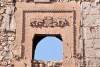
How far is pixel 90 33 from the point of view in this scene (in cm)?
1194

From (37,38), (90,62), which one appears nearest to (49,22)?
(37,38)

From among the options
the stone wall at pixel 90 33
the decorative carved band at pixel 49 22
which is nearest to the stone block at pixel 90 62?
the stone wall at pixel 90 33

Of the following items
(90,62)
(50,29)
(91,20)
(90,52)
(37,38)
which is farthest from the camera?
(37,38)

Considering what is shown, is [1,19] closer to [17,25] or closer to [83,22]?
[17,25]

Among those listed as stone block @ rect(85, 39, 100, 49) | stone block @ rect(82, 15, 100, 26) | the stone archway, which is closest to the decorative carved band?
the stone archway

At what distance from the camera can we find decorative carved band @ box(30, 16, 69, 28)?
39.1 ft

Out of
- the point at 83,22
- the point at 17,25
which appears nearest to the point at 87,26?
the point at 83,22

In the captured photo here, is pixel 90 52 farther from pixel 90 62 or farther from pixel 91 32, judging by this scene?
pixel 91 32

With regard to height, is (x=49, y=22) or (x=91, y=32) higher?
(x=49, y=22)

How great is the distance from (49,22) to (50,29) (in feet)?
0.61

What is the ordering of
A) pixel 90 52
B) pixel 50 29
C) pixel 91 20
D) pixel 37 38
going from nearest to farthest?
pixel 90 52, pixel 50 29, pixel 91 20, pixel 37 38

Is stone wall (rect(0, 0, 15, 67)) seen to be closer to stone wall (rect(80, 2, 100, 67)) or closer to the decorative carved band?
the decorative carved band

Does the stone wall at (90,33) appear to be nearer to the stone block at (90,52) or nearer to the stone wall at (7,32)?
the stone block at (90,52)

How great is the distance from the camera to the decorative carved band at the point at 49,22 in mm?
11922
